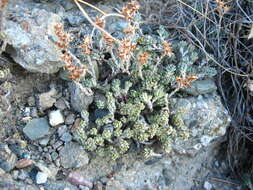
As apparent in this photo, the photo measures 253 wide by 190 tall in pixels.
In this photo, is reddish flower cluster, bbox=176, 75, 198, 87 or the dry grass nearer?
reddish flower cluster, bbox=176, 75, 198, 87

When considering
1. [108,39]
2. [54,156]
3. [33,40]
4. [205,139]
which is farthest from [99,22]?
[205,139]

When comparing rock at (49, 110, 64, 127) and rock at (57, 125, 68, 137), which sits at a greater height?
rock at (49, 110, 64, 127)

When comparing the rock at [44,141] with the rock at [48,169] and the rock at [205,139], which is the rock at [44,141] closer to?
the rock at [48,169]

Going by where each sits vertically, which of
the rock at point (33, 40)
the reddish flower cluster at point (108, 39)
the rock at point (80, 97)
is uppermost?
the reddish flower cluster at point (108, 39)

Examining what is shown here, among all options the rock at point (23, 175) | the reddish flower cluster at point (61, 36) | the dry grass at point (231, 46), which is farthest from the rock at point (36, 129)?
the dry grass at point (231, 46)

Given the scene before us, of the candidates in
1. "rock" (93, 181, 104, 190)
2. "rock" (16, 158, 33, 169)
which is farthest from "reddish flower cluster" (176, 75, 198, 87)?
"rock" (16, 158, 33, 169)

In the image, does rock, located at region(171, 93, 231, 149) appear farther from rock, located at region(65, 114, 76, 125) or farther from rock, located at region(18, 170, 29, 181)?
rock, located at region(18, 170, 29, 181)

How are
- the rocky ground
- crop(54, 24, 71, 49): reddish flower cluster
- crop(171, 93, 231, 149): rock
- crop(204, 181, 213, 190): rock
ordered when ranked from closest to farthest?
crop(54, 24, 71, 49): reddish flower cluster < the rocky ground < crop(171, 93, 231, 149): rock < crop(204, 181, 213, 190): rock
